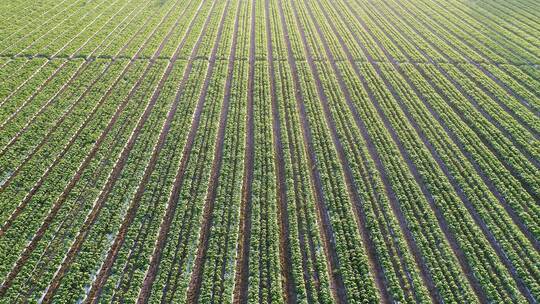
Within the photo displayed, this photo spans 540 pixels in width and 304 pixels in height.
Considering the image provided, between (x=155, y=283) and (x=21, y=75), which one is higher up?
(x=21, y=75)

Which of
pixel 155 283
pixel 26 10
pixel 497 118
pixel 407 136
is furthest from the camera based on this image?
pixel 26 10

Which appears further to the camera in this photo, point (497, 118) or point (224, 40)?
point (224, 40)

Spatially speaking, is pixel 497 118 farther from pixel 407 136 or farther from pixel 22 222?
pixel 22 222

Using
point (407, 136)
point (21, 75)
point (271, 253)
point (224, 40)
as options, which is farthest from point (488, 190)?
point (21, 75)

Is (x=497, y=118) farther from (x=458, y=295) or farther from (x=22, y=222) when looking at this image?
(x=22, y=222)

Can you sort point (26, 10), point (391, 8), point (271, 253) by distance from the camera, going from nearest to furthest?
point (271, 253) < point (26, 10) < point (391, 8)

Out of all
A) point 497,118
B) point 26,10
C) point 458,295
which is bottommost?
point 458,295
